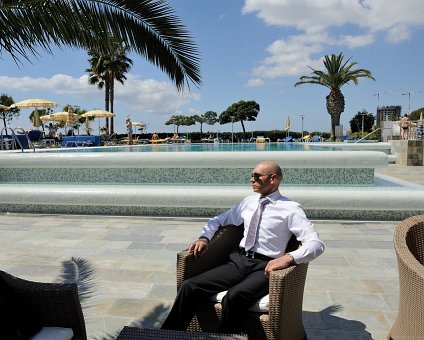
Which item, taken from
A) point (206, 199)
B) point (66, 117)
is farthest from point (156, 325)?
point (66, 117)

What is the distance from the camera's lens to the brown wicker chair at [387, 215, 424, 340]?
6.46 ft

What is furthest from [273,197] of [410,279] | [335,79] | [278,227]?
[335,79]

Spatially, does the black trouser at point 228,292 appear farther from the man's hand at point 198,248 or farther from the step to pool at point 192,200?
the step to pool at point 192,200

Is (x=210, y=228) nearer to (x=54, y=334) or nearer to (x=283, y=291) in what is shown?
(x=283, y=291)

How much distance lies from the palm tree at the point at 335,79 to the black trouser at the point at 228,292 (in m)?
28.3

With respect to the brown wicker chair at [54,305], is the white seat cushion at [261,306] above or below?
below

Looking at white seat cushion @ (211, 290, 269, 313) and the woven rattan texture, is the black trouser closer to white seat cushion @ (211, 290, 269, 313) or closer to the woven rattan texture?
white seat cushion @ (211, 290, 269, 313)

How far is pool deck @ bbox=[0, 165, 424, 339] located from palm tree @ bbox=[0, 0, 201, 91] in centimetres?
195

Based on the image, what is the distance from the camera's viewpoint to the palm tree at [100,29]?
306 cm

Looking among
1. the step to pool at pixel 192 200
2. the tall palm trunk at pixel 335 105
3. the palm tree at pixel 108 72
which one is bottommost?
the step to pool at pixel 192 200

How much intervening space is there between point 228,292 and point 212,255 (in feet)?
1.19

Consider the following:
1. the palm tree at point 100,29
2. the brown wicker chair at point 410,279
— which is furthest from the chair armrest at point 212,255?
the palm tree at point 100,29

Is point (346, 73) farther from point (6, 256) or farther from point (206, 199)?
point (6, 256)

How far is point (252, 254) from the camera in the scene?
2422 millimetres
